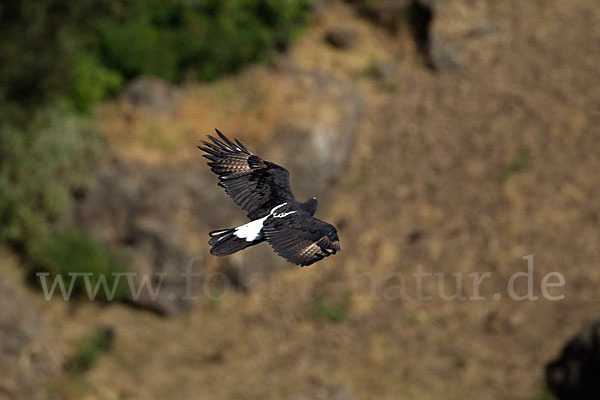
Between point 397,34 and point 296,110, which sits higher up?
point 397,34

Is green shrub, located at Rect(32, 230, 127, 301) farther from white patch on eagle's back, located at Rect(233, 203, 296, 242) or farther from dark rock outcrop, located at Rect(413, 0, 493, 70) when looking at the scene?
dark rock outcrop, located at Rect(413, 0, 493, 70)

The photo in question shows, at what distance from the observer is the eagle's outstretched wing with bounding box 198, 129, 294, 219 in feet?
30.3

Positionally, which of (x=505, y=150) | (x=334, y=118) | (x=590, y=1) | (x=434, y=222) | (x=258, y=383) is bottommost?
(x=258, y=383)

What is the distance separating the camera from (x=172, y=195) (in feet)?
54.6

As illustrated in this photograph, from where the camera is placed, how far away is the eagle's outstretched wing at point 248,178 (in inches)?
364

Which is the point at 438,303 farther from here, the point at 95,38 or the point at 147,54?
the point at 95,38

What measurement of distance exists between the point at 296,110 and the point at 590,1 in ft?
25.9

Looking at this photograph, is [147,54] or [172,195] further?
[147,54]

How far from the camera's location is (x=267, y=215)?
890cm

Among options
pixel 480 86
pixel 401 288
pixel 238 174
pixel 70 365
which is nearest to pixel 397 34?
pixel 480 86

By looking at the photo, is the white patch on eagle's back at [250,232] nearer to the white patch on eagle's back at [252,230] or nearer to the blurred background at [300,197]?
the white patch on eagle's back at [252,230]

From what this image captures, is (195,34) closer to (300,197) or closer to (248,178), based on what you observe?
(300,197)

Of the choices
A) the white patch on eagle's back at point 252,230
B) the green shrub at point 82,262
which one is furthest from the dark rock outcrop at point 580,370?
the green shrub at point 82,262

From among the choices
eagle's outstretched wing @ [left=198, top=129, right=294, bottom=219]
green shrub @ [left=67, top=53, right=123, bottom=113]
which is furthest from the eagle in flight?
green shrub @ [left=67, top=53, right=123, bottom=113]
